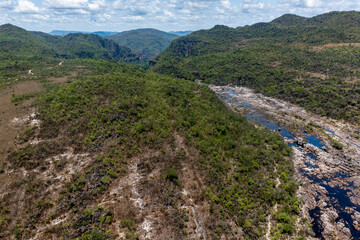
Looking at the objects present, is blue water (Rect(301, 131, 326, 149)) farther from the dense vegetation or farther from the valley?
the dense vegetation

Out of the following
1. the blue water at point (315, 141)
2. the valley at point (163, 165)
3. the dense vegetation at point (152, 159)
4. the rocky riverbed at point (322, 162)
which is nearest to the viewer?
the valley at point (163, 165)

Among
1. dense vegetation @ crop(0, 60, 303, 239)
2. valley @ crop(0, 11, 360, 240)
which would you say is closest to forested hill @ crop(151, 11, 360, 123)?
valley @ crop(0, 11, 360, 240)

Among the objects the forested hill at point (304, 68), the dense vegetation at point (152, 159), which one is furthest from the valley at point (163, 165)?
the forested hill at point (304, 68)

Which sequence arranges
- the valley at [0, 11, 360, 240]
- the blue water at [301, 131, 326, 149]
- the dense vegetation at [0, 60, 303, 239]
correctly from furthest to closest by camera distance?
the blue water at [301, 131, 326, 149], the dense vegetation at [0, 60, 303, 239], the valley at [0, 11, 360, 240]

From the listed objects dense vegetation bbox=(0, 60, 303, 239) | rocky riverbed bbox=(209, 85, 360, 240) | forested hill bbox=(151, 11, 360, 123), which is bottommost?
rocky riverbed bbox=(209, 85, 360, 240)

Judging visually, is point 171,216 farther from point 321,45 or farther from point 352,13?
point 352,13

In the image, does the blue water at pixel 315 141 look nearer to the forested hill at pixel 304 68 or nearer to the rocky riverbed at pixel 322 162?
the rocky riverbed at pixel 322 162

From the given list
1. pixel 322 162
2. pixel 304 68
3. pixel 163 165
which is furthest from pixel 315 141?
pixel 304 68

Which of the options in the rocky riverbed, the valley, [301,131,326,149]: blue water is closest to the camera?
the valley
